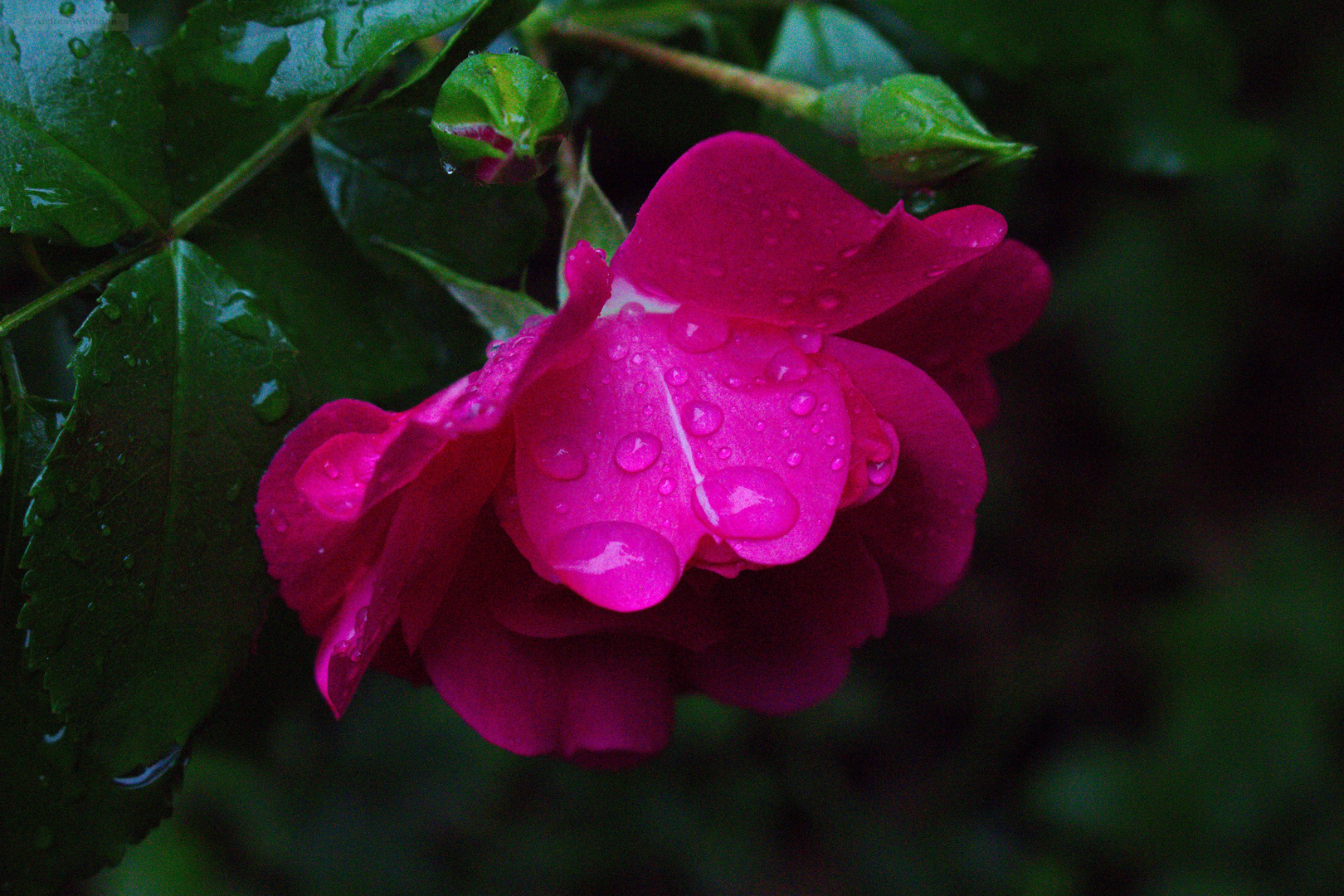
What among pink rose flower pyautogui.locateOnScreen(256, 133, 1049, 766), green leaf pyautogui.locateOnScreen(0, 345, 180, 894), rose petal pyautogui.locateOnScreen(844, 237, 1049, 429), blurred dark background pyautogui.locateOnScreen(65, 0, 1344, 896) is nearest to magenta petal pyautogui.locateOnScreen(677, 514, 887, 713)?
pink rose flower pyautogui.locateOnScreen(256, 133, 1049, 766)

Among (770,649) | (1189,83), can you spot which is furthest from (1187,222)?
(770,649)

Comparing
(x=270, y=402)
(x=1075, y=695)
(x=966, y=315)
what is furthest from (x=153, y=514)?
(x=1075, y=695)

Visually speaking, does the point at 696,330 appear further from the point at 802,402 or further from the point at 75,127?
the point at 75,127

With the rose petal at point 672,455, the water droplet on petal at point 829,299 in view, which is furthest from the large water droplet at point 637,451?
the water droplet on petal at point 829,299

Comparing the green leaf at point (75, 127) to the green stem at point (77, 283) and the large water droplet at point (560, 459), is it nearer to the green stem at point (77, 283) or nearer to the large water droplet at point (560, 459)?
the green stem at point (77, 283)

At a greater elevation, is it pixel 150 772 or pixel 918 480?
pixel 918 480

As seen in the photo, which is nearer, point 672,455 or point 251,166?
point 672,455

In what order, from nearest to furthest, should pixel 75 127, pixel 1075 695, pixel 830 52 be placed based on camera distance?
pixel 75 127, pixel 830 52, pixel 1075 695
